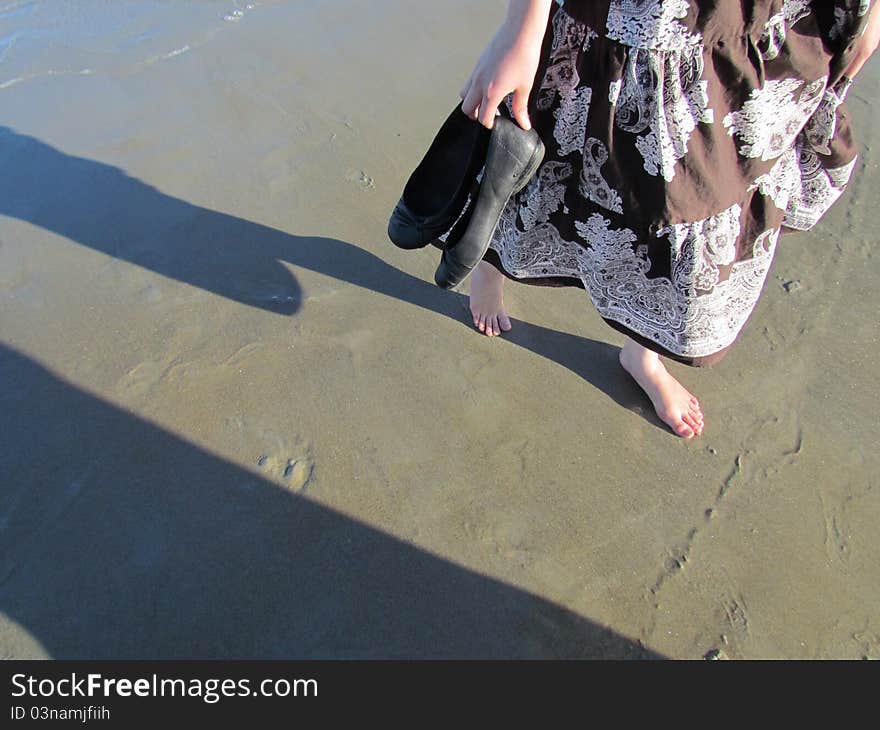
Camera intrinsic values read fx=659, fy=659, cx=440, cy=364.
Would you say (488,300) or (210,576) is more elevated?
(488,300)

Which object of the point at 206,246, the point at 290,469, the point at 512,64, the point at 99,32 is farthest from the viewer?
the point at 99,32

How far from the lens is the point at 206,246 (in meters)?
2.09

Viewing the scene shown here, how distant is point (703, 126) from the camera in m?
1.17

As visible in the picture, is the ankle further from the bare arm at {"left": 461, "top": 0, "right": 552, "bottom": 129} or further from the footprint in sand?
the footprint in sand

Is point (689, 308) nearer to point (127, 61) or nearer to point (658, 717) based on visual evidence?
→ point (658, 717)

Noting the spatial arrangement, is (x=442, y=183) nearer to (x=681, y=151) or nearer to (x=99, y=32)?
(x=681, y=151)

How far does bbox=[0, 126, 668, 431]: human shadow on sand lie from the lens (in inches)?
75.0

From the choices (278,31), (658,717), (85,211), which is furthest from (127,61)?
(658,717)

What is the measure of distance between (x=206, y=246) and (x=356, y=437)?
0.87 metres

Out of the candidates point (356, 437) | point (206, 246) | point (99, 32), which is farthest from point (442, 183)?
point (99, 32)

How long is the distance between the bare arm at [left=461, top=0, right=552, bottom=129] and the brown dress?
0.37ft

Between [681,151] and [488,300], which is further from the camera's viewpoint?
[488,300]

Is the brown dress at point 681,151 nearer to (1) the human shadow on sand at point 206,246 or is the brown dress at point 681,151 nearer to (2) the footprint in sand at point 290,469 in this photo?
(1) the human shadow on sand at point 206,246

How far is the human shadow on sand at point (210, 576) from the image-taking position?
139 cm
